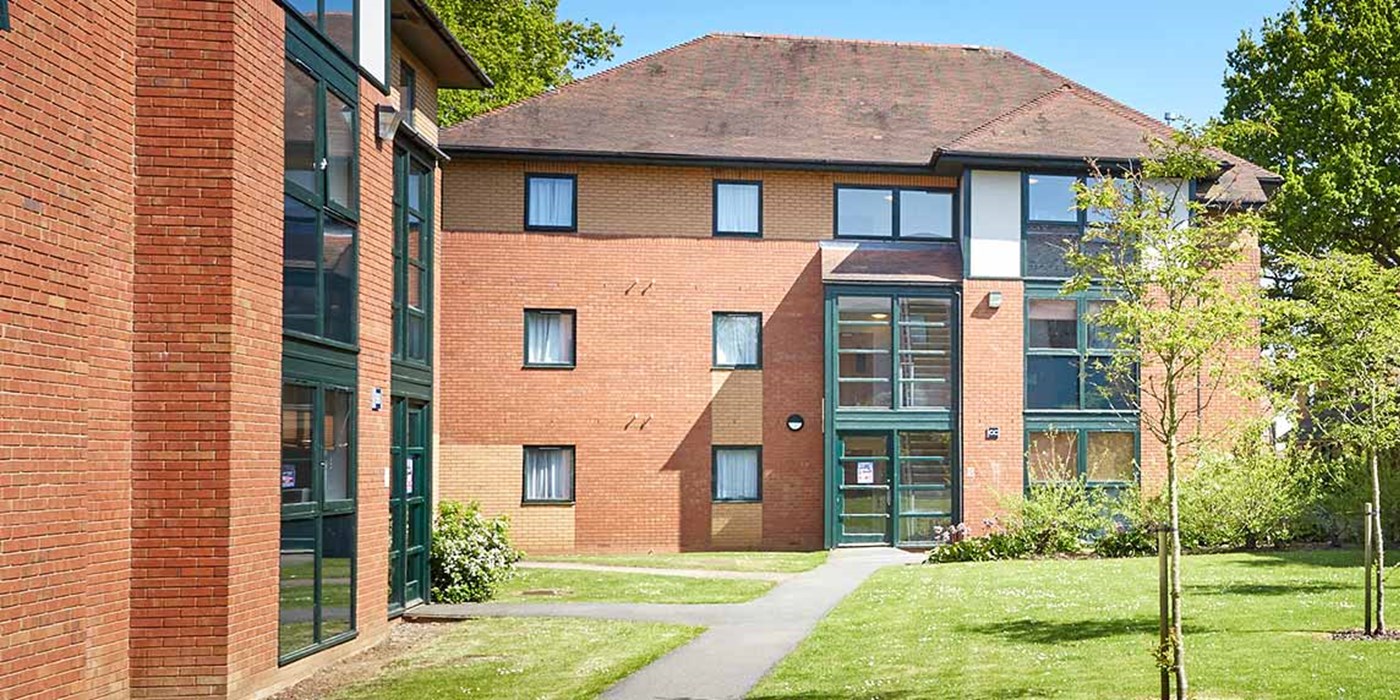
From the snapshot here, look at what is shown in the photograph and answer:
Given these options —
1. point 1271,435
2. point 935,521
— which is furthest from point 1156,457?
point 935,521

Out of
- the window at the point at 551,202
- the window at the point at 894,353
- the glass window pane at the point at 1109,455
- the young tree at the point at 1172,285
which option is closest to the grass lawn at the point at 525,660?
the young tree at the point at 1172,285

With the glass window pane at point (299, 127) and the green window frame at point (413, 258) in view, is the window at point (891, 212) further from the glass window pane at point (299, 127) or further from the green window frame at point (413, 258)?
the glass window pane at point (299, 127)

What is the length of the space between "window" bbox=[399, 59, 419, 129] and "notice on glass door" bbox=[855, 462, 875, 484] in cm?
1274

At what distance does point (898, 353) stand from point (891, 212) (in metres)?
2.84

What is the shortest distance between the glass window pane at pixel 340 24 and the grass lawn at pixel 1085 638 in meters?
6.76

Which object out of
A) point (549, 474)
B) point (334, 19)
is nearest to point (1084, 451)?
point (549, 474)

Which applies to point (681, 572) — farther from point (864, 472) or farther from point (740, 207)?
point (740, 207)

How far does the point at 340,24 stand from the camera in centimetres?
1382

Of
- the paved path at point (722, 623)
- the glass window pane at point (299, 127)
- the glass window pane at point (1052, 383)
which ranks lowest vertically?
the paved path at point (722, 623)

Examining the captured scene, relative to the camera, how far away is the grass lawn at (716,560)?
25.2m

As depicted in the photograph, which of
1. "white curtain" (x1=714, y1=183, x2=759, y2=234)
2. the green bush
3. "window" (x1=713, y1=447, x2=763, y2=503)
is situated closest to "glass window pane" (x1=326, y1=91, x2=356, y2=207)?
the green bush

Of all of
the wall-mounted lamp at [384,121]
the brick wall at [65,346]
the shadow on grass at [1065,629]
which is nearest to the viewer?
the brick wall at [65,346]

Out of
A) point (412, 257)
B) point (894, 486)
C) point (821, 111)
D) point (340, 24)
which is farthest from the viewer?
point (821, 111)

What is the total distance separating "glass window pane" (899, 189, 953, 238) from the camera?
29391mm
